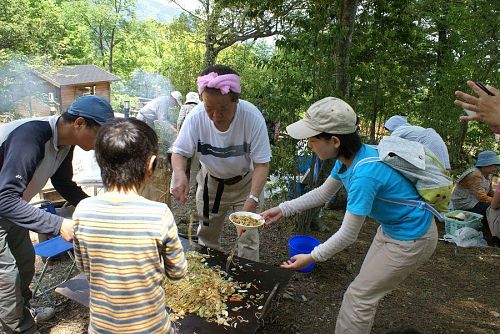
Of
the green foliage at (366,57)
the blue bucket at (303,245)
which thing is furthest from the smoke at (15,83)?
the blue bucket at (303,245)

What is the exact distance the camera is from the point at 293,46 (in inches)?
176

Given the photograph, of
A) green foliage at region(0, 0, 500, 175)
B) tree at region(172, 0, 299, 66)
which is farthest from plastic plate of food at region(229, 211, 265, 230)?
tree at region(172, 0, 299, 66)

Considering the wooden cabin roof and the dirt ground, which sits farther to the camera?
the wooden cabin roof

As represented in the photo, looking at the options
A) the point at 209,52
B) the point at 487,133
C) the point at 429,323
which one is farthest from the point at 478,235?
the point at 209,52

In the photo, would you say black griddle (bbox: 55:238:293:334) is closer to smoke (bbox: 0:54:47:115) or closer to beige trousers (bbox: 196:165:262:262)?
beige trousers (bbox: 196:165:262:262)

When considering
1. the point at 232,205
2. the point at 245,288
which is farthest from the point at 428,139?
the point at 245,288

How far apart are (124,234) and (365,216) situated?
1.34 metres

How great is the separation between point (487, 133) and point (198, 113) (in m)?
7.81

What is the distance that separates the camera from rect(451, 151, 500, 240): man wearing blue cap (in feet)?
18.1

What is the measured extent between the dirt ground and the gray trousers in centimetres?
41

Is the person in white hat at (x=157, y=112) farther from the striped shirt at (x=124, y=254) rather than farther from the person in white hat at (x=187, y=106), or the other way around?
the striped shirt at (x=124, y=254)

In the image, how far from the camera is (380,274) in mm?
2219

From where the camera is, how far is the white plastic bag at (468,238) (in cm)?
509

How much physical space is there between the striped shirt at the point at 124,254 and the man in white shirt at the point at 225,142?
1.44 meters
